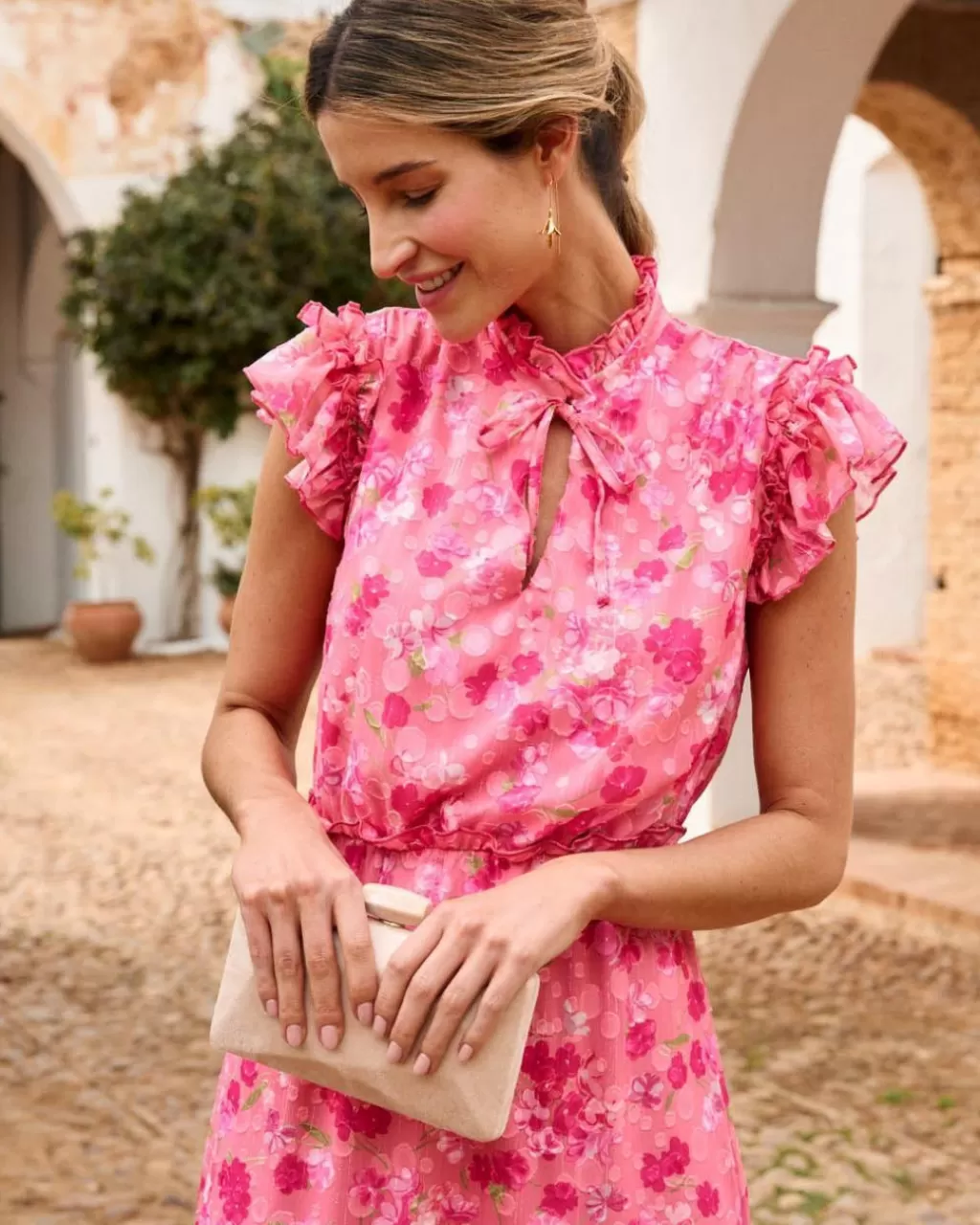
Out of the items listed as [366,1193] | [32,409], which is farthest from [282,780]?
[32,409]

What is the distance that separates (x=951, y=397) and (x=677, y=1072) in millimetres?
7329

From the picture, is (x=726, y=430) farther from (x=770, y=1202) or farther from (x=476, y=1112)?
(x=770, y=1202)

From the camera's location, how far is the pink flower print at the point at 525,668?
1.30 meters

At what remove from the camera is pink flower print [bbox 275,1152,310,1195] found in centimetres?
136

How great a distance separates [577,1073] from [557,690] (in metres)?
0.32

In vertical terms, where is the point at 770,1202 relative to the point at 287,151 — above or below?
below

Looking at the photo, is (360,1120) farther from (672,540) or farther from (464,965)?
(672,540)

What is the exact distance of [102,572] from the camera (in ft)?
45.4

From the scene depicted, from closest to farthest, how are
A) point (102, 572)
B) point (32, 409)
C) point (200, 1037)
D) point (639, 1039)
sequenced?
point (639, 1039), point (200, 1037), point (102, 572), point (32, 409)

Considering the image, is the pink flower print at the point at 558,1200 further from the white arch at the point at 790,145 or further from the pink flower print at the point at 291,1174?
the white arch at the point at 790,145

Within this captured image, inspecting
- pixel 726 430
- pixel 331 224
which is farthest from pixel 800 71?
pixel 331 224

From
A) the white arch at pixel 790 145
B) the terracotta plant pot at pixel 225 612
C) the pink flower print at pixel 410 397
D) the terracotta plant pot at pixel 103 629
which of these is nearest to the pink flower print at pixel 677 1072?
the pink flower print at pixel 410 397

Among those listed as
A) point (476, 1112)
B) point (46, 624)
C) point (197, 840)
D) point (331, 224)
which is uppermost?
point (476, 1112)

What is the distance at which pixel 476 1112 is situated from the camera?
1160 mm
